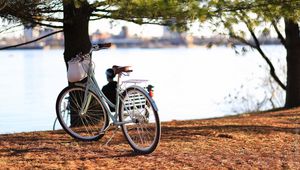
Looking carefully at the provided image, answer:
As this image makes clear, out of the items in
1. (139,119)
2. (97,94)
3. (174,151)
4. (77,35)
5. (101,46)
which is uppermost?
(77,35)

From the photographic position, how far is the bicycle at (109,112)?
18.0 feet

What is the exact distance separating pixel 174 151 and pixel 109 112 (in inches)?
29.4

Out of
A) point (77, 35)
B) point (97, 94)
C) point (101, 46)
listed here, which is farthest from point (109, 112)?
point (77, 35)

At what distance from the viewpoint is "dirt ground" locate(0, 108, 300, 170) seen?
5219mm

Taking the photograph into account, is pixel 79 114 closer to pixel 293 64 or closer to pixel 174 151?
pixel 174 151

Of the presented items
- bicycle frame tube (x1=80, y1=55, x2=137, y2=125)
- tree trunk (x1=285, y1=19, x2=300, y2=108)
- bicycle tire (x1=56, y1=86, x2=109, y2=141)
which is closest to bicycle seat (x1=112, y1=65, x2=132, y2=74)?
bicycle frame tube (x1=80, y1=55, x2=137, y2=125)

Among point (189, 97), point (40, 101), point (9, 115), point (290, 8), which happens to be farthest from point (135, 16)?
point (189, 97)

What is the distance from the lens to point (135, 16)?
25.9ft

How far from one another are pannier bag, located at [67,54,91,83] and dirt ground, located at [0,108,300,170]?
2.30 feet

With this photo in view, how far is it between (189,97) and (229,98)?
441 cm

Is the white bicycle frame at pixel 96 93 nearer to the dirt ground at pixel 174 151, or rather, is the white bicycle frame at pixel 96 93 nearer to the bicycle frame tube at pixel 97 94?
the bicycle frame tube at pixel 97 94

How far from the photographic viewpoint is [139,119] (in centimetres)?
557

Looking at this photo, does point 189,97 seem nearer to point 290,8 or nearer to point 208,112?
point 208,112

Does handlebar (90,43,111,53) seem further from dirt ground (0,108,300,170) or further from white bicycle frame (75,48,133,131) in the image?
dirt ground (0,108,300,170)
